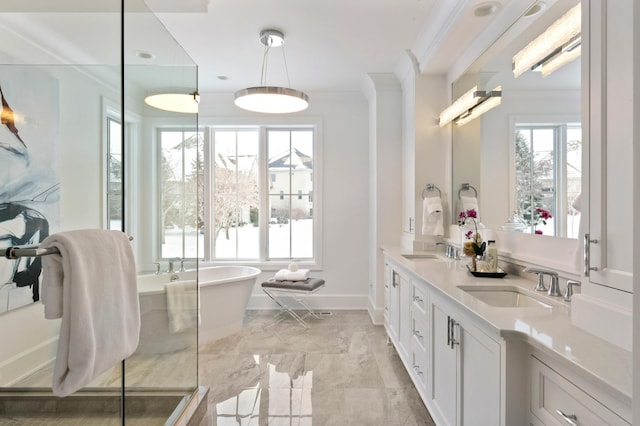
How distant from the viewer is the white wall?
461 cm

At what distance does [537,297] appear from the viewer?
5.60ft

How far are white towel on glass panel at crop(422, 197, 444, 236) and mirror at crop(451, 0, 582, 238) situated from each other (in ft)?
1.39

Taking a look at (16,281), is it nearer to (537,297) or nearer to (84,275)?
(84,275)

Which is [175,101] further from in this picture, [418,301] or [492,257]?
[492,257]

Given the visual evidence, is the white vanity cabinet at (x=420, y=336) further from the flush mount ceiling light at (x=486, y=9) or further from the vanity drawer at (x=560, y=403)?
the flush mount ceiling light at (x=486, y=9)

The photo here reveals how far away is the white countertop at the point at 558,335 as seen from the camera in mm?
876

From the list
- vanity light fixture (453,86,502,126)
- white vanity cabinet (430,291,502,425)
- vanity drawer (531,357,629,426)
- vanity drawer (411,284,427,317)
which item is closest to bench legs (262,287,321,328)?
vanity drawer (411,284,427,317)

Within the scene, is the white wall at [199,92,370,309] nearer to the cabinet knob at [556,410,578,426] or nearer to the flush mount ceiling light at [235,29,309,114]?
the flush mount ceiling light at [235,29,309,114]

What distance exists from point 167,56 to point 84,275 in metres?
1.40

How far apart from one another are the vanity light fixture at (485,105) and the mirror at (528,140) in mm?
32

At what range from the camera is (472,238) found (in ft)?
8.39

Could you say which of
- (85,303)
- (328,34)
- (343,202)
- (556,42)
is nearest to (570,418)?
(85,303)

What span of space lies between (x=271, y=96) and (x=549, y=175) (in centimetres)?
204

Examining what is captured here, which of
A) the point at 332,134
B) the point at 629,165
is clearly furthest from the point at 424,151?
the point at 629,165
